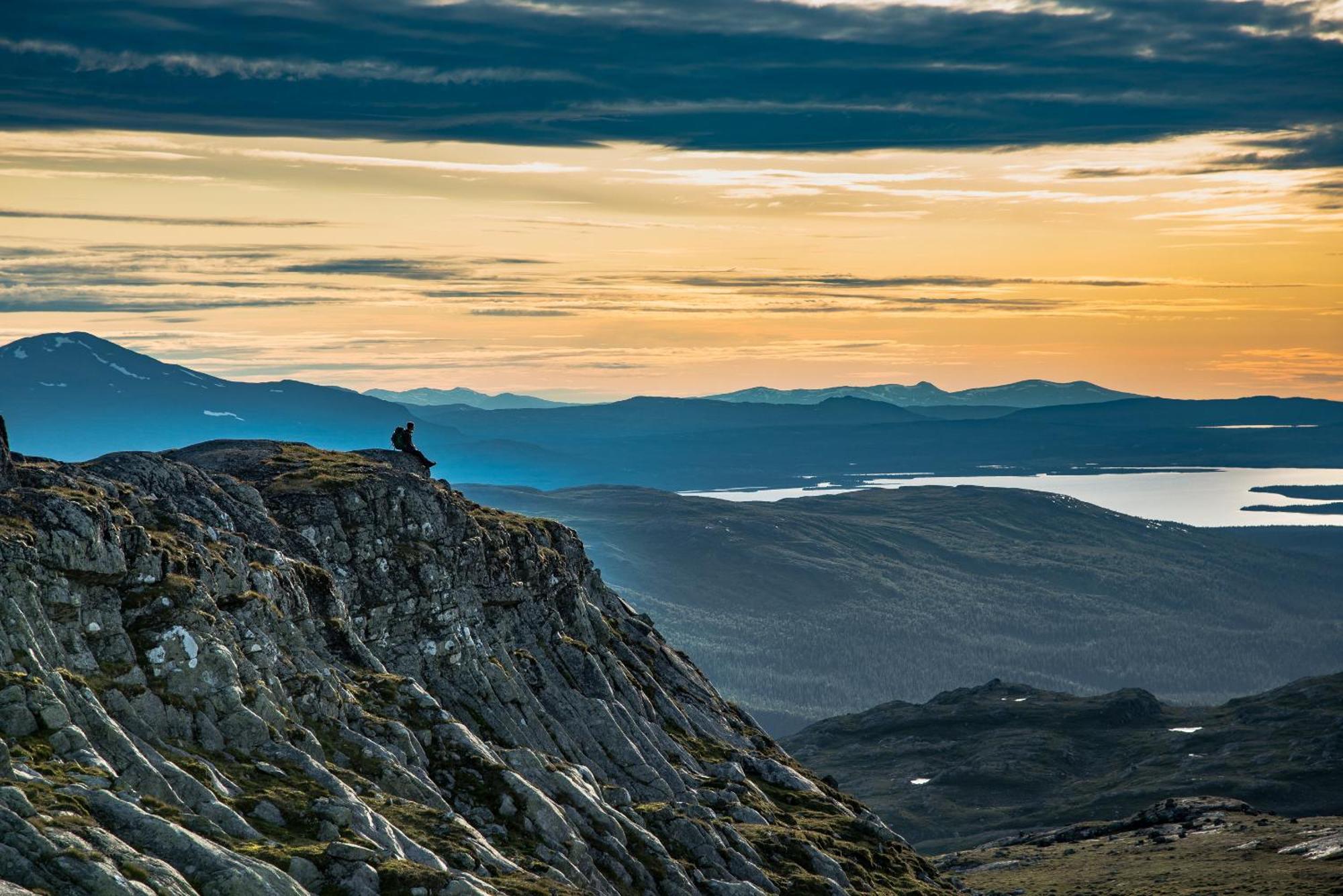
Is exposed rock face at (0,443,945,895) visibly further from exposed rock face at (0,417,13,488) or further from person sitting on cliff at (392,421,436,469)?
person sitting on cliff at (392,421,436,469)

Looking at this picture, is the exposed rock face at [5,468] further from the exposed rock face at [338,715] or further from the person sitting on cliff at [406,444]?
the person sitting on cliff at [406,444]

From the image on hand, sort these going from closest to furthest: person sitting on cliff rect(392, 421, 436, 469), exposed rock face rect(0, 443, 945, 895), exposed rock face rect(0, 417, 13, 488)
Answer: exposed rock face rect(0, 443, 945, 895)
exposed rock face rect(0, 417, 13, 488)
person sitting on cliff rect(392, 421, 436, 469)

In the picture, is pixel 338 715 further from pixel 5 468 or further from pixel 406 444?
pixel 406 444

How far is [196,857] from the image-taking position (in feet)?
167

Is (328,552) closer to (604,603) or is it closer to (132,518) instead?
(132,518)

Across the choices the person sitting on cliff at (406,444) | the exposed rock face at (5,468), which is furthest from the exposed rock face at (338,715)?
the person sitting on cliff at (406,444)

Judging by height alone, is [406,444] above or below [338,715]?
above

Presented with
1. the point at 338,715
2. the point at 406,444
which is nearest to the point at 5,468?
the point at 338,715

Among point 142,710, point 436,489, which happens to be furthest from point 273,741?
point 436,489

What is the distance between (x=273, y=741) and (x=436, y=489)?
3891 centimetres

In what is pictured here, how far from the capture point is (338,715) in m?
75.6

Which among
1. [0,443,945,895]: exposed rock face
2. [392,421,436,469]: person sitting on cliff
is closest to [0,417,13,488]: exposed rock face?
[0,443,945,895]: exposed rock face

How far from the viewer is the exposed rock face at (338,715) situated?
182ft

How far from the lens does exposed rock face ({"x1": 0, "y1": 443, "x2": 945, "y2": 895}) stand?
5547cm
